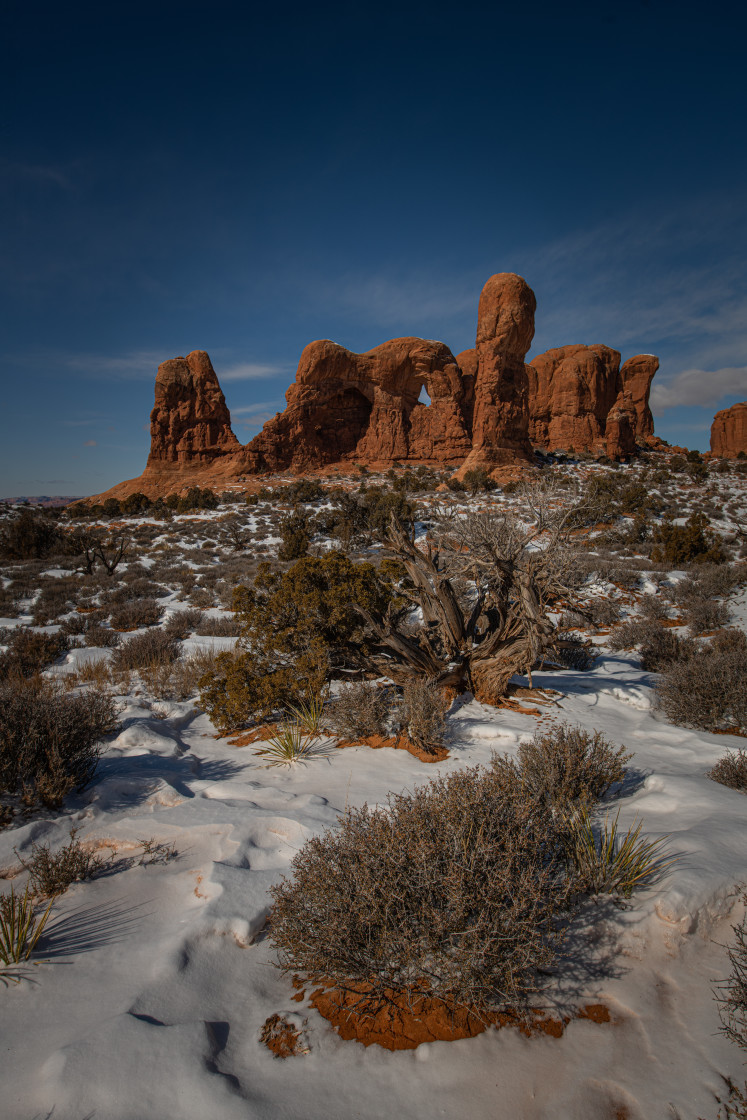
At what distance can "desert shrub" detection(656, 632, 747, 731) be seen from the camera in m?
5.10

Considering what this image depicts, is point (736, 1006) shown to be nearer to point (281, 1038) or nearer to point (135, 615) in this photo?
point (281, 1038)

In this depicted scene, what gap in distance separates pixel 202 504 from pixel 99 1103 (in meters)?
29.0

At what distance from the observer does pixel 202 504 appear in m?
28.5

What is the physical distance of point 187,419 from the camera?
150 ft

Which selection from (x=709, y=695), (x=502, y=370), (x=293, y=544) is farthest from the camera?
(x=502, y=370)

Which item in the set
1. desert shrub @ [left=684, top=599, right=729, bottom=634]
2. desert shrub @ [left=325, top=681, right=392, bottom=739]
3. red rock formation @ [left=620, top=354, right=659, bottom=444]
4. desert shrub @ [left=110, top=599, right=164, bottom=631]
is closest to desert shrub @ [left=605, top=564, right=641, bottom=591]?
desert shrub @ [left=684, top=599, right=729, bottom=634]

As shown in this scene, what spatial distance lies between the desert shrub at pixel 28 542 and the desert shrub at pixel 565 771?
61.5ft

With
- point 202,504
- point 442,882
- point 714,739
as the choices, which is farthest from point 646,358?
point 442,882

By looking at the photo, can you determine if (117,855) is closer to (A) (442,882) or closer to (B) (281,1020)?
(B) (281,1020)

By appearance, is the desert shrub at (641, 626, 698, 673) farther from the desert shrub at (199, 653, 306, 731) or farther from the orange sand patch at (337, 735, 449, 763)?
the desert shrub at (199, 653, 306, 731)

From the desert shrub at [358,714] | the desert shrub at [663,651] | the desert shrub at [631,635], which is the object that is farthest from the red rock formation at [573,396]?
the desert shrub at [358,714]

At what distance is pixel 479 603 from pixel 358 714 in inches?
84.6

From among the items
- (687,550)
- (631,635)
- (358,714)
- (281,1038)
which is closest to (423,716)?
(358,714)

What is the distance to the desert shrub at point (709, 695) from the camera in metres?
5.10
